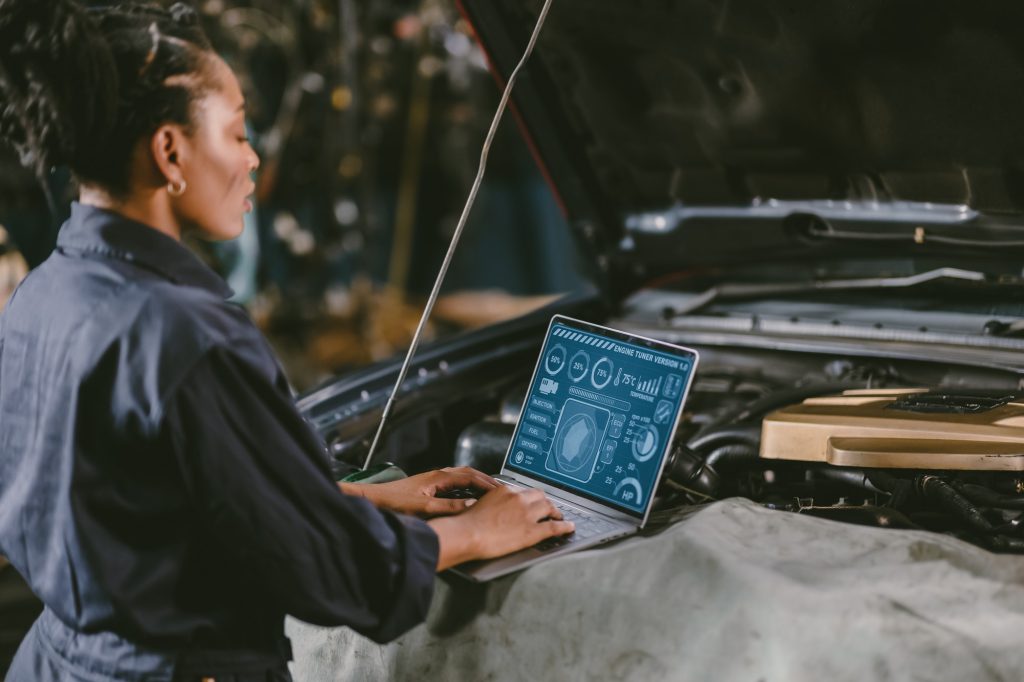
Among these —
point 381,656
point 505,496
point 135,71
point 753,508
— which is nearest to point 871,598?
point 753,508

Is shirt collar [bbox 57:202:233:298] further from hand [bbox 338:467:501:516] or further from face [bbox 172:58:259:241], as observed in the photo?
hand [bbox 338:467:501:516]

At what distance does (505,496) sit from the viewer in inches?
42.4

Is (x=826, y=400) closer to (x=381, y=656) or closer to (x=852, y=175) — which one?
(x=852, y=175)

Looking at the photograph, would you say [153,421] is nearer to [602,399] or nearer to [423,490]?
[423,490]

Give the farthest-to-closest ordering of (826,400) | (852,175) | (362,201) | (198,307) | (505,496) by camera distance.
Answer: (362,201), (852,175), (826,400), (505,496), (198,307)

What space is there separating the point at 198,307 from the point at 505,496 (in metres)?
0.38

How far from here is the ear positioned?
0.92 meters

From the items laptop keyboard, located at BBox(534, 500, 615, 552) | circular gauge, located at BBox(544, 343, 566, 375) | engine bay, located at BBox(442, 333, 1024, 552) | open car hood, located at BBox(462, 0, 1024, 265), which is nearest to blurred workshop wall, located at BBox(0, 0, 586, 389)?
open car hood, located at BBox(462, 0, 1024, 265)

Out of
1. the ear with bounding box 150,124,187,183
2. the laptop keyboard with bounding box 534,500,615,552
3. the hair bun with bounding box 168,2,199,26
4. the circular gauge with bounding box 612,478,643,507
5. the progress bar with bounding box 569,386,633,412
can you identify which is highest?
the hair bun with bounding box 168,2,199,26

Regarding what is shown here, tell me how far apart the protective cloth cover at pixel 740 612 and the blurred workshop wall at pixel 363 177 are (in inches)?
132

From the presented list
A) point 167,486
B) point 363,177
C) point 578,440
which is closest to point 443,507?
point 578,440

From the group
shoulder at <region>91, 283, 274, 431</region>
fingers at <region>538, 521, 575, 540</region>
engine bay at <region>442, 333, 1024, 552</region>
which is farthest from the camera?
engine bay at <region>442, 333, 1024, 552</region>

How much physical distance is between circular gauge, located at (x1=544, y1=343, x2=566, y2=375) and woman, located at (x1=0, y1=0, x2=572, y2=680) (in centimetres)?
32

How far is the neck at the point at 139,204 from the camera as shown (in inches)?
37.4
